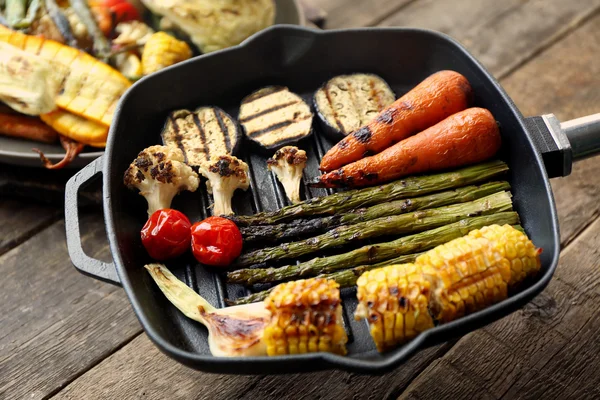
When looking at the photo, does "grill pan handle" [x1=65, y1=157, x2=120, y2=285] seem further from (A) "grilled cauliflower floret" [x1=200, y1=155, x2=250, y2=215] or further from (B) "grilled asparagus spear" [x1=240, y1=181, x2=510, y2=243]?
(B) "grilled asparagus spear" [x1=240, y1=181, x2=510, y2=243]

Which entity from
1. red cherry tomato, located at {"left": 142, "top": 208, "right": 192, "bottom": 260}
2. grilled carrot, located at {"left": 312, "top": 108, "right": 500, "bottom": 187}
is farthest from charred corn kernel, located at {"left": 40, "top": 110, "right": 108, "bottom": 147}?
grilled carrot, located at {"left": 312, "top": 108, "right": 500, "bottom": 187}

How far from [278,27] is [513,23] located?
2.17 m

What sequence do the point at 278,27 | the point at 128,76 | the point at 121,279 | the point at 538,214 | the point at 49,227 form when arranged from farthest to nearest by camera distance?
the point at 128,76 < the point at 49,227 < the point at 278,27 < the point at 538,214 < the point at 121,279

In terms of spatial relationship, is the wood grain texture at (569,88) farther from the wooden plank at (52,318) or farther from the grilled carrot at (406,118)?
the wooden plank at (52,318)

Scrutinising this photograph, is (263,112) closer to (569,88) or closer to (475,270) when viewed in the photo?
(475,270)

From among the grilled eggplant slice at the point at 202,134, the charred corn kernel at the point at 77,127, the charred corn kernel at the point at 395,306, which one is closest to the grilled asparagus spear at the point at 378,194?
the grilled eggplant slice at the point at 202,134

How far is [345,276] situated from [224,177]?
0.75m

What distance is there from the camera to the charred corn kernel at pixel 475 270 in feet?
6.91

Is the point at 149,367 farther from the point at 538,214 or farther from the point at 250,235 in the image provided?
the point at 538,214

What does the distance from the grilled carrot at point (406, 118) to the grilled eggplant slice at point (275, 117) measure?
261 millimetres

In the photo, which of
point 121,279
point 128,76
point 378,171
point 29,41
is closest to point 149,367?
point 121,279

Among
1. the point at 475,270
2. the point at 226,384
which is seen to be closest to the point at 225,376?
the point at 226,384

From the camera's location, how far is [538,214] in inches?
97.8

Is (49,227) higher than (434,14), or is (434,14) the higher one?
(434,14)
